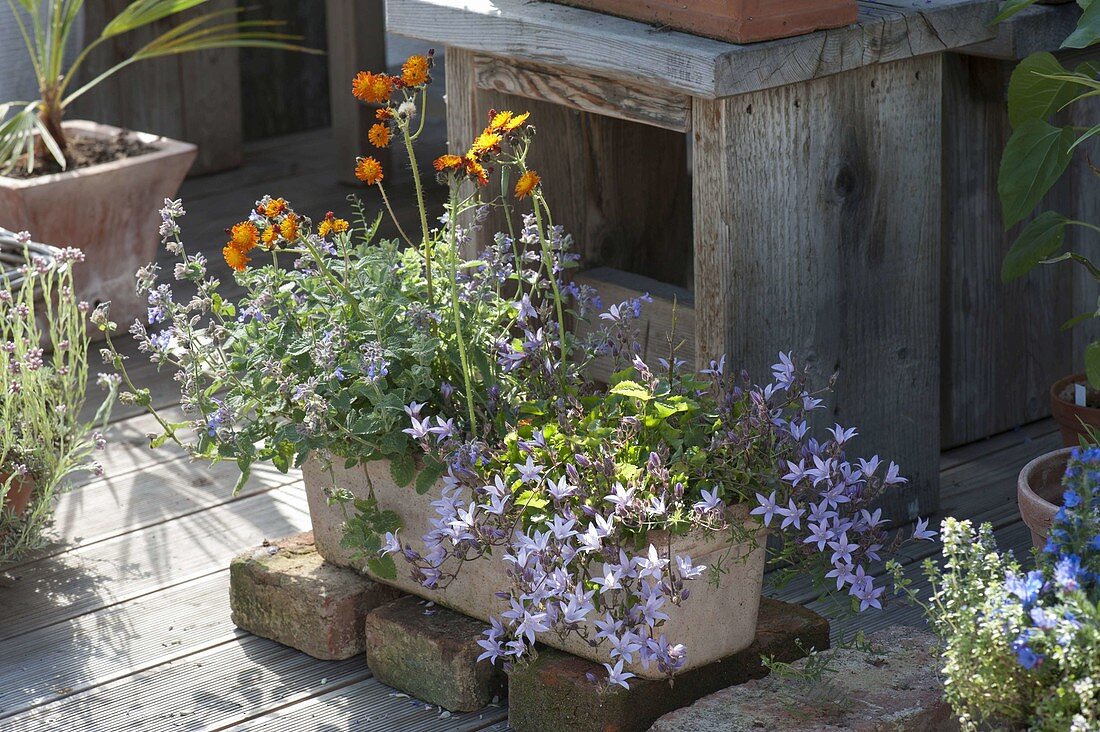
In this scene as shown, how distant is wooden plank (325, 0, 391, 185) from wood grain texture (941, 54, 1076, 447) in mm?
2564

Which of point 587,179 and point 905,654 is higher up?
point 587,179

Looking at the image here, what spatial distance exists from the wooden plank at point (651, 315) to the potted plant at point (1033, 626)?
125cm

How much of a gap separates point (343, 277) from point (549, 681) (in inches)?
27.9

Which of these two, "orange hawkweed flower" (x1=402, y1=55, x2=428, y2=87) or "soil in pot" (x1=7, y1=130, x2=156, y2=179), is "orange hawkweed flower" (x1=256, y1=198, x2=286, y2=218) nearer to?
"orange hawkweed flower" (x1=402, y1=55, x2=428, y2=87)

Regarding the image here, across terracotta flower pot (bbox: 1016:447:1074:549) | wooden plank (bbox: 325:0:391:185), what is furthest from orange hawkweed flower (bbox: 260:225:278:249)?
wooden plank (bbox: 325:0:391:185)

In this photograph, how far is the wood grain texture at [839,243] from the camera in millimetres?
2621

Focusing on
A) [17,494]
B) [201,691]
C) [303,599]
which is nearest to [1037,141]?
[303,599]

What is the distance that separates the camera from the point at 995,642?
171 centimetres

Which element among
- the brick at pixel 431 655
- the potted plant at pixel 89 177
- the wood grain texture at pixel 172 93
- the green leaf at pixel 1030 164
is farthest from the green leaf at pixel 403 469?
the wood grain texture at pixel 172 93

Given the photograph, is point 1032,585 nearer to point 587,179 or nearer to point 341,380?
point 341,380

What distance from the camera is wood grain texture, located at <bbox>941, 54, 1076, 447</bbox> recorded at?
10.4ft

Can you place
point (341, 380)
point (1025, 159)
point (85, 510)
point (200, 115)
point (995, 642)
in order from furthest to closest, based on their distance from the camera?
point (200, 115) < point (85, 510) < point (1025, 159) < point (341, 380) < point (995, 642)

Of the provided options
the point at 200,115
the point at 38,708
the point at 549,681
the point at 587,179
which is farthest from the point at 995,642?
the point at 200,115

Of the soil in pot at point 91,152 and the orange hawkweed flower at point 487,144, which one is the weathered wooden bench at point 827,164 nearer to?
the orange hawkweed flower at point 487,144
